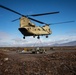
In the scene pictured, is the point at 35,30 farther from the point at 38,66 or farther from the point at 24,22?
the point at 38,66

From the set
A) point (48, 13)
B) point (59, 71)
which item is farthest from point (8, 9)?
point (59, 71)

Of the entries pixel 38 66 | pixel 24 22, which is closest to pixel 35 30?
pixel 24 22

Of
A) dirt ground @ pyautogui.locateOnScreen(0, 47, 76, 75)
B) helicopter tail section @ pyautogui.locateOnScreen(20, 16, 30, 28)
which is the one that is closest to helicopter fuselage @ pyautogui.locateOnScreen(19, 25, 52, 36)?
helicopter tail section @ pyautogui.locateOnScreen(20, 16, 30, 28)

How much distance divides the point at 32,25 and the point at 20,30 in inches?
129

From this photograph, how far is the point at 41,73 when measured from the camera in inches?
599

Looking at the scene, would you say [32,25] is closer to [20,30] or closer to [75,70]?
[20,30]

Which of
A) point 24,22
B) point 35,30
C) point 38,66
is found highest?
point 24,22

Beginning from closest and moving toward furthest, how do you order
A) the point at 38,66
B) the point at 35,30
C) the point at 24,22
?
the point at 38,66
the point at 24,22
the point at 35,30

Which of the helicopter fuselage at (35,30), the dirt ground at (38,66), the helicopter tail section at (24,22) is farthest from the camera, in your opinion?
the helicopter fuselage at (35,30)

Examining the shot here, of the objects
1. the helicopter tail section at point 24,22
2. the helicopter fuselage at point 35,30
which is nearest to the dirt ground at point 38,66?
the helicopter fuselage at point 35,30

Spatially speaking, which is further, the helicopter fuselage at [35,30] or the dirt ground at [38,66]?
the helicopter fuselage at [35,30]

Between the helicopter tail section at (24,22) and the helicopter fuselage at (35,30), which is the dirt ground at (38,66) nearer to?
the helicopter fuselage at (35,30)

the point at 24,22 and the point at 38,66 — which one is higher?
the point at 24,22

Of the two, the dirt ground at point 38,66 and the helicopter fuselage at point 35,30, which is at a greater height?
the helicopter fuselage at point 35,30
